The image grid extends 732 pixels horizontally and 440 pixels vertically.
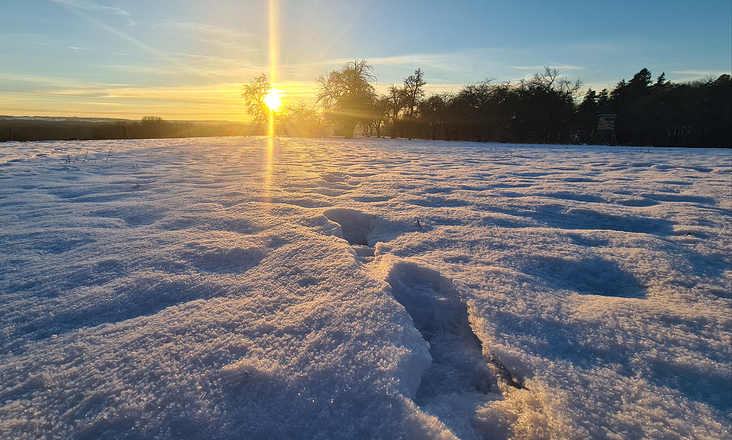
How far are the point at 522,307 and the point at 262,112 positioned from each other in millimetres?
31866

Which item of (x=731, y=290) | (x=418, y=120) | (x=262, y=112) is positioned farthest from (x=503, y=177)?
(x=262, y=112)

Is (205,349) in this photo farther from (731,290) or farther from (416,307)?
(731,290)

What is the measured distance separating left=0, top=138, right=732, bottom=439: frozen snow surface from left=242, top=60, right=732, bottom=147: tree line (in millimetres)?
17548

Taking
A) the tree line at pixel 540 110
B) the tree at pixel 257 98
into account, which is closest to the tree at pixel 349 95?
the tree line at pixel 540 110

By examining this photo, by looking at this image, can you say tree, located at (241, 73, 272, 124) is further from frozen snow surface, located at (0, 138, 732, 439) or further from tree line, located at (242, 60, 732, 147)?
frozen snow surface, located at (0, 138, 732, 439)

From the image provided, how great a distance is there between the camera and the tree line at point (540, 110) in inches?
731

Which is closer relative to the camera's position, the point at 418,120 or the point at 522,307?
the point at 522,307

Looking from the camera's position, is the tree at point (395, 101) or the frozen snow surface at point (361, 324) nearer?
Answer: the frozen snow surface at point (361, 324)

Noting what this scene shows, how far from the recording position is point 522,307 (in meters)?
1.19

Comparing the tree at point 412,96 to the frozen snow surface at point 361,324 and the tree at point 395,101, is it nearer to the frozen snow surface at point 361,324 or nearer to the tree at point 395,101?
the tree at point 395,101

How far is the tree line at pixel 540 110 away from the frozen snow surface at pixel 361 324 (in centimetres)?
1755

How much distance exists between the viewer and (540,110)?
64.8ft

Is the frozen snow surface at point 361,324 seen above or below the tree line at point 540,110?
below

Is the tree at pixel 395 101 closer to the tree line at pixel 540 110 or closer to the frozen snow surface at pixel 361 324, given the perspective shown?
Result: the tree line at pixel 540 110
